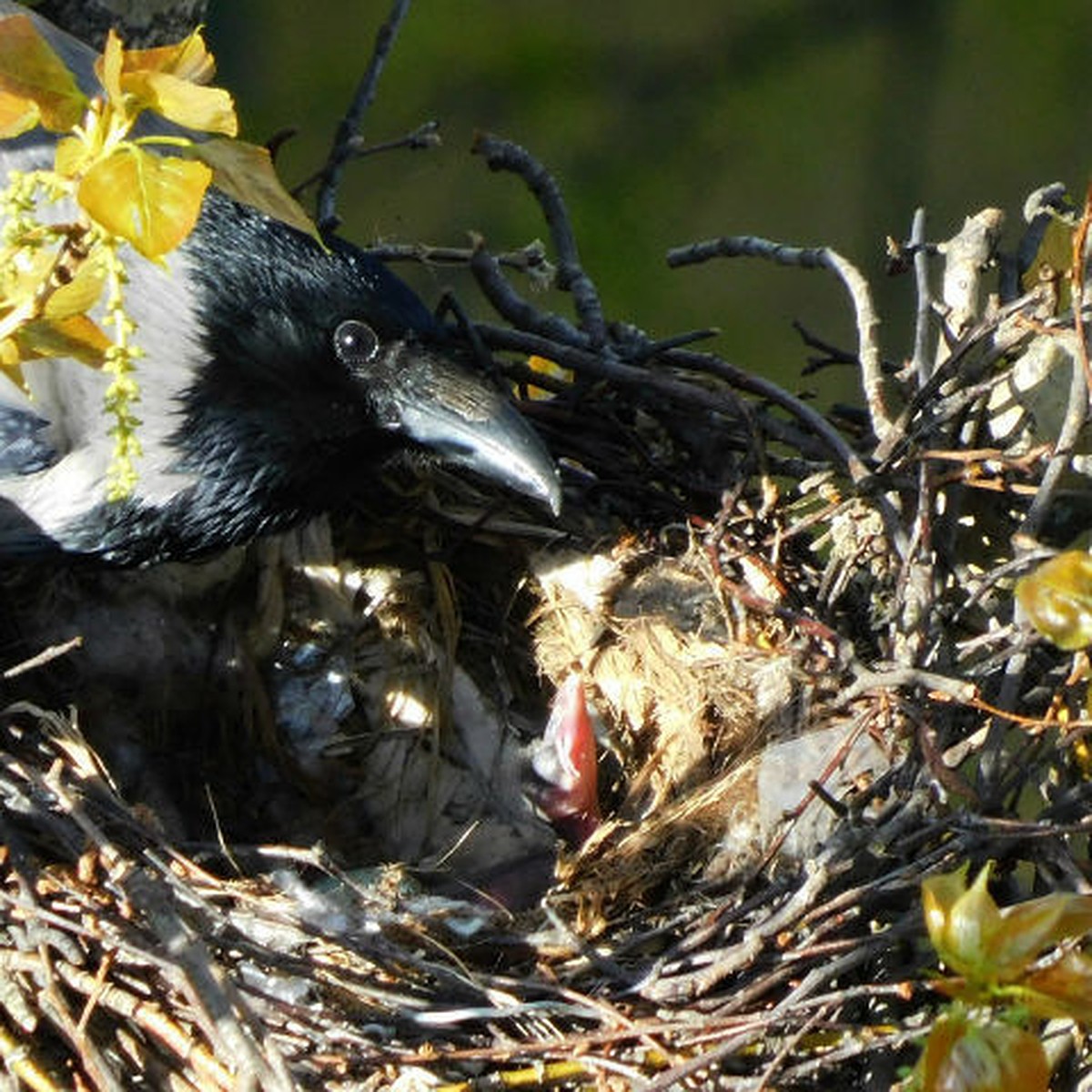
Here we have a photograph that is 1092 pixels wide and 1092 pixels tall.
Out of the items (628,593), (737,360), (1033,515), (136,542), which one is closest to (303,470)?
(136,542)

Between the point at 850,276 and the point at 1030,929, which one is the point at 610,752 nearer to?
the point at 850,276

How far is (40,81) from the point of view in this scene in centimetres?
153

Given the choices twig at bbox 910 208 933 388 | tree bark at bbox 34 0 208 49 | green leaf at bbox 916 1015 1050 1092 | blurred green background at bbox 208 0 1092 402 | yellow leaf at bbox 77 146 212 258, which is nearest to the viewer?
yellow leaf at bbox 77 146 212 258

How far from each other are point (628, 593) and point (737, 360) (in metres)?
1.04

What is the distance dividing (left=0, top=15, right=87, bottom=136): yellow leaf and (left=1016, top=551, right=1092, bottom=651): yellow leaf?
2.16 feet

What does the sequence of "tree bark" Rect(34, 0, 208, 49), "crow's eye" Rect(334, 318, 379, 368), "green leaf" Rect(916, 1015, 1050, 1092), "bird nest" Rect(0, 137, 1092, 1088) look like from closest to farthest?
"green leaf" Rect(916, 1015, 1050, 1092), "bird nest" Rect(0, 137, 1092, 1088), "crow's eye" Rect(334, 318, 379, 368), "tree bark" Rect(34, 0, 208, 49)

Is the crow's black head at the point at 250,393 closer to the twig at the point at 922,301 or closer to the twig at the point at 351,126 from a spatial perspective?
the twig at the point at 351,126

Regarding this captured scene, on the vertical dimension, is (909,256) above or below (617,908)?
above

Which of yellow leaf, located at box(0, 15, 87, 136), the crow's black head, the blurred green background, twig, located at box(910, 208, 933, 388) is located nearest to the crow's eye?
the crow's black head

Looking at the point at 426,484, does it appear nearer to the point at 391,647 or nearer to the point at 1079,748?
the point at 391,647

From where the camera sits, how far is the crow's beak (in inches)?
89.1

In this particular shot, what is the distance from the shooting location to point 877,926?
6.53ft

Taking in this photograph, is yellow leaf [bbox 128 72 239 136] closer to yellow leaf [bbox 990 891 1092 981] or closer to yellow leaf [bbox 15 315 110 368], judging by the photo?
yellow leaf [bbox 15 315 110 368]

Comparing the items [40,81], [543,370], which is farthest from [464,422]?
[40,81]
